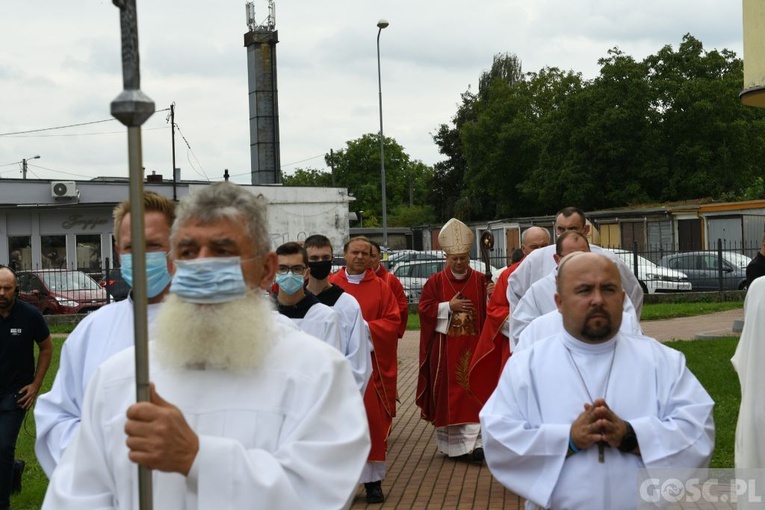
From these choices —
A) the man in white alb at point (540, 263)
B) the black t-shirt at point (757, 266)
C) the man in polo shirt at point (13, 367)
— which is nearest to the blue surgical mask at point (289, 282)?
the man in white alb at point (540, 263)

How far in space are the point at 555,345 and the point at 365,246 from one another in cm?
565

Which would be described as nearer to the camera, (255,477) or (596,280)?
(255,477)

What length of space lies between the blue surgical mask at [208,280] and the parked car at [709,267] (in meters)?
27.0

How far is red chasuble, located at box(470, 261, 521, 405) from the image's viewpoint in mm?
10008

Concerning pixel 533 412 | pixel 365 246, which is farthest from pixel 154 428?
pixel 365 246

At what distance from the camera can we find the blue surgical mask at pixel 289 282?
23.8 feet

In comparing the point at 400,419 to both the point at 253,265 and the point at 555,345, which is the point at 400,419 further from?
the point at 253,265

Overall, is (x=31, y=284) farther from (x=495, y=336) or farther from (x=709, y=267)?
(x=495, y=336)

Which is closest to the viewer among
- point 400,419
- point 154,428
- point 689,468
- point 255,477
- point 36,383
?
point 154,428

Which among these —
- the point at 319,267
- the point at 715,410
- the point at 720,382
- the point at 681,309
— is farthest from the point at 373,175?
the point at 319,267

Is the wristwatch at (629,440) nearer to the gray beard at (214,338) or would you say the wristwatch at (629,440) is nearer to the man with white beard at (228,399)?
the man with white beard at (228,399)

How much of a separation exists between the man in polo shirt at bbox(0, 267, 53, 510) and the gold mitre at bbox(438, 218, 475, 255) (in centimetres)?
386

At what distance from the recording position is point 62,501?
3.06m

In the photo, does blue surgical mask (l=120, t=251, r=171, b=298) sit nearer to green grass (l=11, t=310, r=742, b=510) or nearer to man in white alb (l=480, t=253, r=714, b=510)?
man in white alb (l=480, t=253, r=714, b=510)
